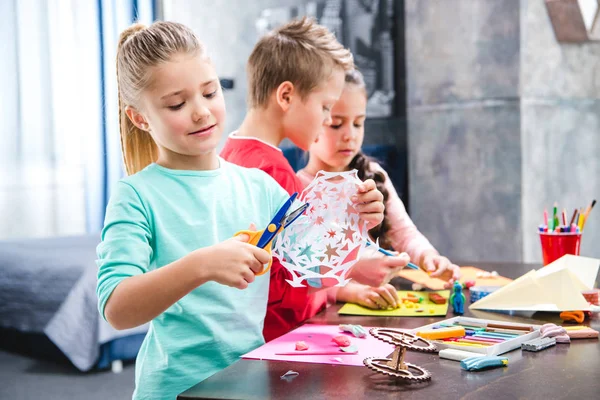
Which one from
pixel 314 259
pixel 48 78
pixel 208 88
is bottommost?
pixel 314 259

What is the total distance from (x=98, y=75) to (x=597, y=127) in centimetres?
314

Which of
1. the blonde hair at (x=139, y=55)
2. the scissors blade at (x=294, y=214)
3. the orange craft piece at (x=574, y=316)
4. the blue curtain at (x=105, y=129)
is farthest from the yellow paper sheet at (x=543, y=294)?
the blue curtain at (x=105, y=129)

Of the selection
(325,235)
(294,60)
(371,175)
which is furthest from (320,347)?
(371,175)

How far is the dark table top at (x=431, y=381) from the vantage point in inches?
32.1

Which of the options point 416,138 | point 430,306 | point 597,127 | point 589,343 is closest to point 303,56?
point 430,306

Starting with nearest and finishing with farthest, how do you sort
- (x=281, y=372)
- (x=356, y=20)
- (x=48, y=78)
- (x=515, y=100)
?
(x=281, y=372) → (x=515, y=100) → (x=356, y=20) → (x=48, y=78)

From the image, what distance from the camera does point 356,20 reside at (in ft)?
12.6

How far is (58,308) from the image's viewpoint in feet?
10.5

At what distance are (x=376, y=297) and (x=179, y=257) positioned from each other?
0.42m

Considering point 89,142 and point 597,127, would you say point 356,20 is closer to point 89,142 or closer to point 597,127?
point 597,127

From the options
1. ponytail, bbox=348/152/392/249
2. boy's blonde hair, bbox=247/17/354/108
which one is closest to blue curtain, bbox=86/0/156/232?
ponytail, bbox=348/152/392/249

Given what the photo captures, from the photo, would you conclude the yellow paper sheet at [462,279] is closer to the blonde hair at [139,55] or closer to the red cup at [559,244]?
the red cup at [559,244]

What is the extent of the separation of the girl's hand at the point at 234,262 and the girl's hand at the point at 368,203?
0.85 ft

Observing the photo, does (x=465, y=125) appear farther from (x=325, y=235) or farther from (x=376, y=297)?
(x=325, y=235)
